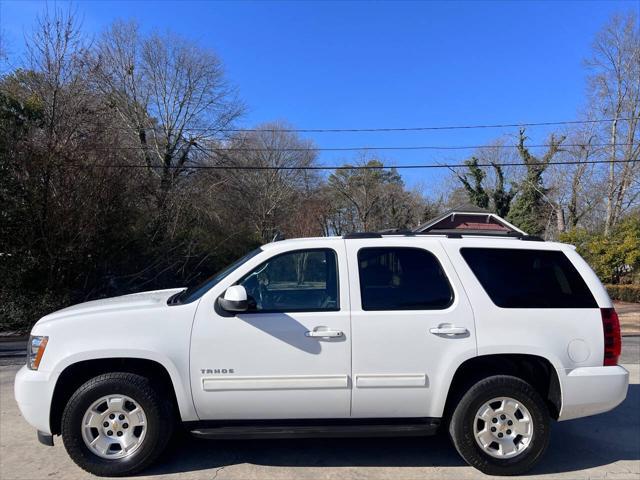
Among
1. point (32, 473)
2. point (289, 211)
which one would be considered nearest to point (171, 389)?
point (32, 473)

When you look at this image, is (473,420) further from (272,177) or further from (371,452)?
(272,177)

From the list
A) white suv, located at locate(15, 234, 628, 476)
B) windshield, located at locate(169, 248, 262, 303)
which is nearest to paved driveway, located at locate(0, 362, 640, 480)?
white suv, located at locate(15, 234, 628, 476)

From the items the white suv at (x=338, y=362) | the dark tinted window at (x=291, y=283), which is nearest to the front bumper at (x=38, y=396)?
the white suv at (x=338, y=362)

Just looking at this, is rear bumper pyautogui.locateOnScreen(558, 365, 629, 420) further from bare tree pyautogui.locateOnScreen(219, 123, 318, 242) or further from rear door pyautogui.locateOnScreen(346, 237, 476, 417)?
bare tree pyautogui.locateOnScreen(219, 123, 318, 242)

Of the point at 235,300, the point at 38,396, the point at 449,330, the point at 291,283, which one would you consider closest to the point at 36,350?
the point at 38,396

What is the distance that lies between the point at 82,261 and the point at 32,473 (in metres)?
10.2

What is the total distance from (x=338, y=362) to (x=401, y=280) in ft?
2.78

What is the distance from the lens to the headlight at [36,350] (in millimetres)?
3463

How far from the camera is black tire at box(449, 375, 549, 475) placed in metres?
3.55

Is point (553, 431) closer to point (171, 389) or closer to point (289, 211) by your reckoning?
point (171, 389)

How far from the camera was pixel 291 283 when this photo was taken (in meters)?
4.03

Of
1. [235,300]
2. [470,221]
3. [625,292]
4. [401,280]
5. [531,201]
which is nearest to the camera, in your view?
[235,300]

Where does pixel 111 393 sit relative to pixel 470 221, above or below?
below

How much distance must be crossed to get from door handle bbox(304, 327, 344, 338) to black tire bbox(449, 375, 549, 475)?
3.75 ft
